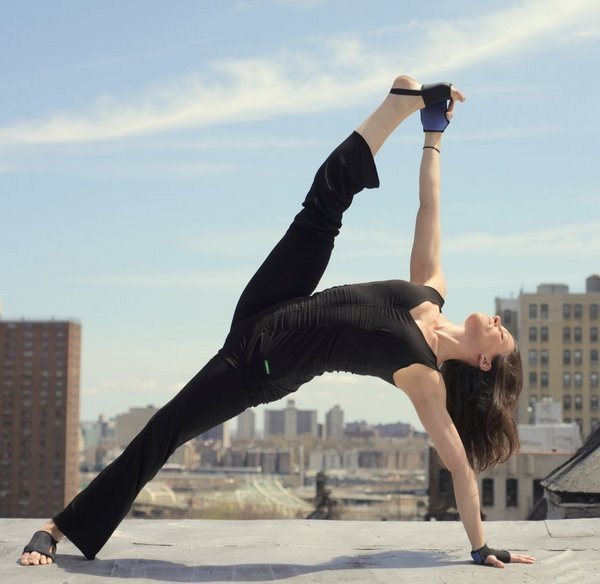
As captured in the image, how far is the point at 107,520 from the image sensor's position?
522cm

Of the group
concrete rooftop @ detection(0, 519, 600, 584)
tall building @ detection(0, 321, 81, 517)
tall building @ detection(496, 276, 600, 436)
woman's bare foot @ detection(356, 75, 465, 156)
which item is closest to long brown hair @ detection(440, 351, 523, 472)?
concrete rooftop @ detection(0, 519, 600, 584)

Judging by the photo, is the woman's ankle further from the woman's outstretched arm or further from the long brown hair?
the woman's outstretched arm

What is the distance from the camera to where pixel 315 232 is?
5133 mm

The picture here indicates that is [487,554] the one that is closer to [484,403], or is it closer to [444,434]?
[444,434]

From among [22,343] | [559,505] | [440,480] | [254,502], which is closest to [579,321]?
[440,480]

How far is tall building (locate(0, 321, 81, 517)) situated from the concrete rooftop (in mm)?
146965

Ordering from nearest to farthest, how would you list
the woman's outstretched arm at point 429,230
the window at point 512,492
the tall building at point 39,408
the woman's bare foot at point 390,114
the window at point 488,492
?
1. the woman's bare foot at point 390,114
2. the woman's outstretched arm at point 429,230
3. the window at point 512,492
4. the window at point 488,492
5. the tall building at point 39,408

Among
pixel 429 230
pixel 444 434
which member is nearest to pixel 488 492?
pixel 429 230

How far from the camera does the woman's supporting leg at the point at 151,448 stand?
5.00 metres

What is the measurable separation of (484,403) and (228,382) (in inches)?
45.9

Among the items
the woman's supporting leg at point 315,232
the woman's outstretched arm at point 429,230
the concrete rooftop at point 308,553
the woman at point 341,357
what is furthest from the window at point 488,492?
the woman's supporting leg at point 315,232

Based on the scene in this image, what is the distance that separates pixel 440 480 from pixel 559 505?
2473 inches

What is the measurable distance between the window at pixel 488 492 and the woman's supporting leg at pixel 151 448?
59055mm

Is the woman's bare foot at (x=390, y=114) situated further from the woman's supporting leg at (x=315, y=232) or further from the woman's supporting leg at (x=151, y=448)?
the woman's supporting leg at (x=151, y=448)
